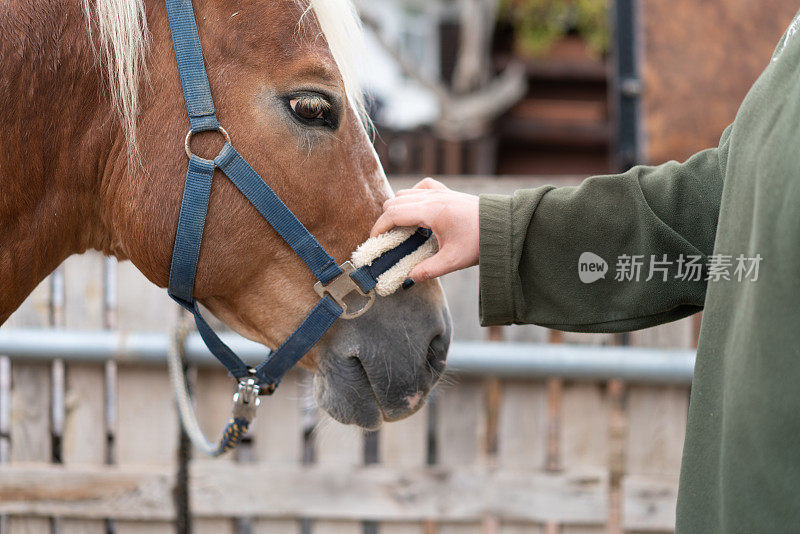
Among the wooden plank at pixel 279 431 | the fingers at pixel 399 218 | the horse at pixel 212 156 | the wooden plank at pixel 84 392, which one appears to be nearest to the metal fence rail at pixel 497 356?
the wooden plank at pixel 84 392

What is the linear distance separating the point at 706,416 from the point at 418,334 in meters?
0.58

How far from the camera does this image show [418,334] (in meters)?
1.39

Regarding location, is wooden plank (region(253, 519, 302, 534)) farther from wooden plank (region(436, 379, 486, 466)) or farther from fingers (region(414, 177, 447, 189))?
fingers (region(414, 177, 447, 189))

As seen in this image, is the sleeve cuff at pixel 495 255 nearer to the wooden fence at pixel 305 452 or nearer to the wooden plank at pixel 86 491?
the wooden fence at pixel 305 452

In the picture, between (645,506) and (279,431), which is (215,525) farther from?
(645,506)

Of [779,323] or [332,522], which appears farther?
[332,522]

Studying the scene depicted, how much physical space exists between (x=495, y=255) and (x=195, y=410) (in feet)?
4.82

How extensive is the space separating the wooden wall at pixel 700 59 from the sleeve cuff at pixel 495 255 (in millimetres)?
2641

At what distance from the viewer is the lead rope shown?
1.47 m

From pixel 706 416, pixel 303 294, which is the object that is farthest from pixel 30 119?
pixel 706 416

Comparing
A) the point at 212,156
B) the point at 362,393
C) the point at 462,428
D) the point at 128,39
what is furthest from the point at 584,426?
the point at 128,39

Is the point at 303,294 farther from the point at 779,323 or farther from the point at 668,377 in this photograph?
the point at 668,377

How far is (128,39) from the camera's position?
1.24 meters

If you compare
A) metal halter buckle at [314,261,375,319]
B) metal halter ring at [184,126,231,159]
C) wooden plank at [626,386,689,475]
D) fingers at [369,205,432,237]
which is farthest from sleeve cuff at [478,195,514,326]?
wooden plank at [626,386,689,475]
